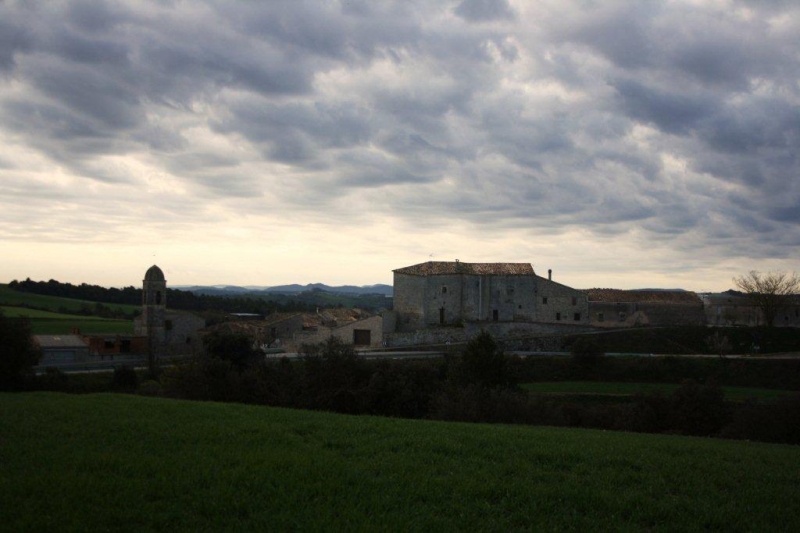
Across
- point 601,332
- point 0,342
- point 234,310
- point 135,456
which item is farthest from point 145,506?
point 234,310

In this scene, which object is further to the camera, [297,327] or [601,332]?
[297,327]

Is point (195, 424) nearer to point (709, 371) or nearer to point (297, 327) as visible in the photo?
point (709, 371)

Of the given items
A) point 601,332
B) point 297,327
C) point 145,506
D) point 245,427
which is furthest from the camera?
point 297,327

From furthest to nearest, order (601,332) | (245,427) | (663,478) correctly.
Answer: (601,332) < (245,427) < (663,478)

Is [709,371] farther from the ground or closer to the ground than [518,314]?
closer to the ground

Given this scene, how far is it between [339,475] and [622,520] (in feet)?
11.7

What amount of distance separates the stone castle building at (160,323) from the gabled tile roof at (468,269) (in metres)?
18.4

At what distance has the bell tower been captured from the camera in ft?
178

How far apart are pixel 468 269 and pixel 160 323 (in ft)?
83.3

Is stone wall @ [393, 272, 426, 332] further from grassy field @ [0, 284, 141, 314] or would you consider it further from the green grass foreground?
grassy field @ [0, 284, 141, 314]

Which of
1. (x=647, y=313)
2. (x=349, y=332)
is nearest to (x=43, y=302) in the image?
(x=349, y=332)

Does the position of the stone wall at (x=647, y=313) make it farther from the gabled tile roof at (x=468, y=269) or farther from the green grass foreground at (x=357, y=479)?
the green grass foreground at (x=357, y=479)

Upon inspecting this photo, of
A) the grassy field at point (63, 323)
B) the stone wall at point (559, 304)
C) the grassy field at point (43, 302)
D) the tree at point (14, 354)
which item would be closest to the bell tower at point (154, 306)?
the grassy field at point (63, 323)

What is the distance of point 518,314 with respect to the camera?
55.4 m
